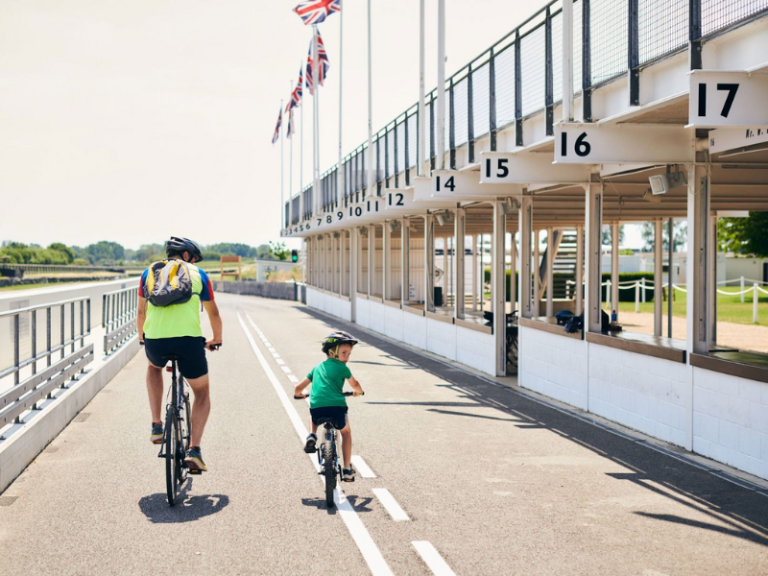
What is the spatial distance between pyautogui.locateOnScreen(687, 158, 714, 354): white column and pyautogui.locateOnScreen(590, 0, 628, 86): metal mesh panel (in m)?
1.59

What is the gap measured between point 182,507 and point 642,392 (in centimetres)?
604

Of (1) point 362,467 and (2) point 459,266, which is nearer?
(1) point 362,467

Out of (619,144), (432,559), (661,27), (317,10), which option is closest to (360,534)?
(432,559)

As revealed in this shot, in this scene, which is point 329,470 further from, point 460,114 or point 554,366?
point 460,114

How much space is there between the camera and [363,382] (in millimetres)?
15234

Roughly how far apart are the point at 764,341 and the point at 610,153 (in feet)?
40.3

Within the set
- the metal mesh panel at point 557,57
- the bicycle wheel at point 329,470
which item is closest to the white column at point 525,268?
the metal mesh panel at point 557,57

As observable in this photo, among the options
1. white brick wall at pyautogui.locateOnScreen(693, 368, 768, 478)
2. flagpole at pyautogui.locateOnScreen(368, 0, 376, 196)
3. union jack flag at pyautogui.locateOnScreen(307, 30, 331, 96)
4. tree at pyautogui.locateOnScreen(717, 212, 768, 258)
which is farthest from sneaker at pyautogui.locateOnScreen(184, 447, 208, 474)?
tree at pyautogui.locateOnScreen(717, 212, 768, 258)

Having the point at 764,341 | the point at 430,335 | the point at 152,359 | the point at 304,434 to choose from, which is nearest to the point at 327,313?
the point at 430,335

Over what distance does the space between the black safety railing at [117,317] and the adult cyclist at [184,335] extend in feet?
32.5

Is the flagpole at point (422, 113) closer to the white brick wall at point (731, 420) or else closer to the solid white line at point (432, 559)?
the white brick wall at point (731, 420)

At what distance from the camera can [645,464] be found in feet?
28.8

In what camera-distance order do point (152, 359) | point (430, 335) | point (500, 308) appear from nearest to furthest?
point (152, 359) < point (500, 308) < point (430, 335)

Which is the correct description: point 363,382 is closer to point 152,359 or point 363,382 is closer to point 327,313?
point 152,359
